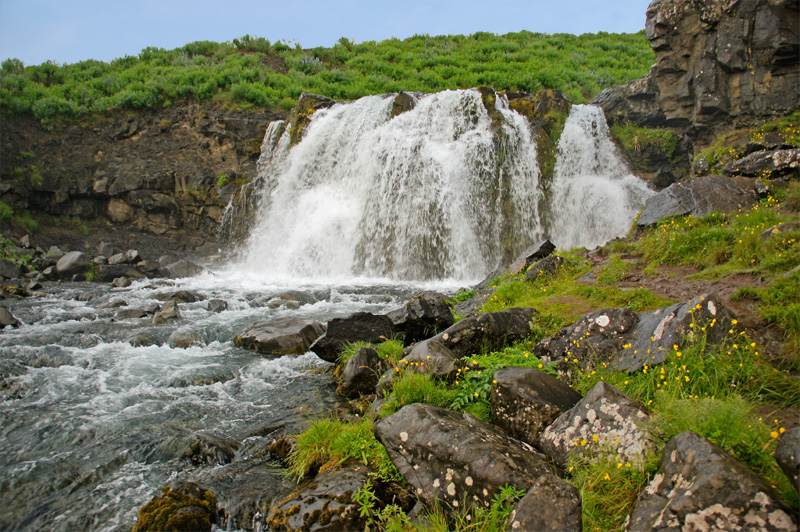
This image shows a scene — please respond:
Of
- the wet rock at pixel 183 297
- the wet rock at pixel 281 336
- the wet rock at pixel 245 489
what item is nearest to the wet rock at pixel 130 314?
the wet rock at pixel 183 297

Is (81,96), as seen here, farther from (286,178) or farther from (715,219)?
(715,219)

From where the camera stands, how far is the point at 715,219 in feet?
29.0

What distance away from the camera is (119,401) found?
22.0 feet

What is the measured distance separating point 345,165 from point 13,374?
46.3ft

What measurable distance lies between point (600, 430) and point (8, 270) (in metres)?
19.1

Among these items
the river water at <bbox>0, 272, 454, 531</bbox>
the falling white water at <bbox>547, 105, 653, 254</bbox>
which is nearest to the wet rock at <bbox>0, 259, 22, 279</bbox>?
the river water at <bbox>0, 272, 454, 531</bbox>

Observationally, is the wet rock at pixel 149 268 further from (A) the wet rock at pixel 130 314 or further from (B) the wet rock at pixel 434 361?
(B) the wet rock at pixel 434 361

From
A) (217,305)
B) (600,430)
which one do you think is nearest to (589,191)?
(217,305)

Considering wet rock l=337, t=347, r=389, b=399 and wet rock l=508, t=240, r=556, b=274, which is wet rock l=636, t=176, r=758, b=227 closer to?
wet rock l=508, t=240, r=556, b=274

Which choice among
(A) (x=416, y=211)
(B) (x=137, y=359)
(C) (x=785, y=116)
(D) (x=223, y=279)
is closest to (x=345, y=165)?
(A) (x=416, y=211)

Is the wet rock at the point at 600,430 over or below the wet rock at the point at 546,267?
below

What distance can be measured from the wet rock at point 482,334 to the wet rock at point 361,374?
42.9 inches

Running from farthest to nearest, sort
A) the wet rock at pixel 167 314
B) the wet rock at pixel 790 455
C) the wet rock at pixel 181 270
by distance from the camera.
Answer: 1. the wet rock at pixel 181 270
2. the wet rock at pixel 167 314
3. the wet rock at pixel 790 455

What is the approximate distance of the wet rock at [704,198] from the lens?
935 cm
